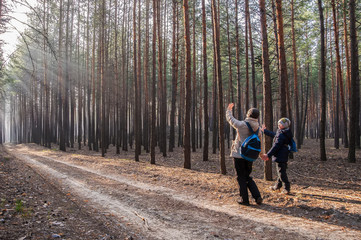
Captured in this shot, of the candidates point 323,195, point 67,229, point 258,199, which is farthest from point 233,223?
point 323,195

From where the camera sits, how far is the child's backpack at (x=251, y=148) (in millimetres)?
5102

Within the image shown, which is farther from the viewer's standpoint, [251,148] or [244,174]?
[244,174]

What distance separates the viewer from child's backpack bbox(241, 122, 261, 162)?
510 cm

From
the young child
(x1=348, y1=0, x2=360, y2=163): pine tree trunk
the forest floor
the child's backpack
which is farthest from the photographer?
(x1=348, y1=0, x2=360, y2=163): pine tree trunk

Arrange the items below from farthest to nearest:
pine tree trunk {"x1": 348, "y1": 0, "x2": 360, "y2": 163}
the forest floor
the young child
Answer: pine tree trunk {"x1": 348, "y1": 0, "x2": 360, "y2": 163}
the young child
the forest floor

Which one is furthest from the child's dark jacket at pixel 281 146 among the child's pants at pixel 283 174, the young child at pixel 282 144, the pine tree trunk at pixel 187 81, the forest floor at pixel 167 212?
the pine tree trunk at pixel 187 81

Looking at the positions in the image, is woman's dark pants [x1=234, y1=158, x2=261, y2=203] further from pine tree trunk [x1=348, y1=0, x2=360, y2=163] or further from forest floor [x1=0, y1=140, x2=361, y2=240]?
pine tree trunk [x1=348, y1=0, x2=360, y2=163]

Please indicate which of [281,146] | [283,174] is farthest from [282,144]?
[283,174]

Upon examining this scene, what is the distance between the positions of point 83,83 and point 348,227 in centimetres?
3060

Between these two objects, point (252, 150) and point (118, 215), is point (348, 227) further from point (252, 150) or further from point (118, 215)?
point (118, 215)

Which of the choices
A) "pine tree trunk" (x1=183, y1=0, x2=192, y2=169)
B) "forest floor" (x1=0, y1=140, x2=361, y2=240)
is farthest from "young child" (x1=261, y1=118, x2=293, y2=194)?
"pine tree trunk" (x1=183, y1=0, x2=192, y2=169)

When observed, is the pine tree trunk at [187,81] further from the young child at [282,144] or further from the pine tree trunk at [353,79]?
the pine tree trunk at [353,79]

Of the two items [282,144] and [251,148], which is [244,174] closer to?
[251,148]

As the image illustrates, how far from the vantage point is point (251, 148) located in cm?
510
